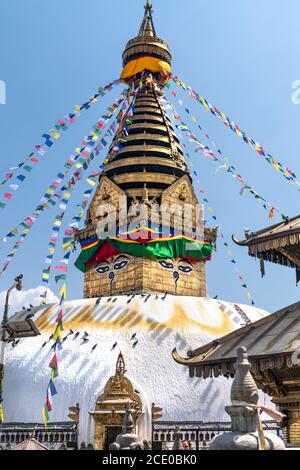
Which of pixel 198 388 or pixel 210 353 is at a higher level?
pixel 198 388

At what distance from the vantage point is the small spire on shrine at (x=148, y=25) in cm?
3194

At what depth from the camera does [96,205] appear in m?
27.9

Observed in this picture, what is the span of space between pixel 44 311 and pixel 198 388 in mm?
7542

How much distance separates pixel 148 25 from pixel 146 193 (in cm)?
1218

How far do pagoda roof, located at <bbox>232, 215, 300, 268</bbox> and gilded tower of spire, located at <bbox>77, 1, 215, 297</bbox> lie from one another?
14.7 meters

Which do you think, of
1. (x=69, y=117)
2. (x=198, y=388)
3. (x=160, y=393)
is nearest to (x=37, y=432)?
(x=160, y=393)

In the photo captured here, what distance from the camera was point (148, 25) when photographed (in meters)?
32.4

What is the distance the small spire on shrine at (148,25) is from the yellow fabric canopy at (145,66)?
8.61ft

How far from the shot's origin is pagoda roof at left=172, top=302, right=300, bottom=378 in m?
7.60

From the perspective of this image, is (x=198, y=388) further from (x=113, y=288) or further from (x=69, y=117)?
(x=69, y=117)

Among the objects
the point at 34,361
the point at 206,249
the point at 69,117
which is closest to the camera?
the point at 34,361

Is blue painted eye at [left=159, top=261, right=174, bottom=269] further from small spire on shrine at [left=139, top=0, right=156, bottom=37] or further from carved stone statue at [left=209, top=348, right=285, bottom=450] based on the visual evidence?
carved stone statue at [left=209, top=348, right=285, bottom=450]

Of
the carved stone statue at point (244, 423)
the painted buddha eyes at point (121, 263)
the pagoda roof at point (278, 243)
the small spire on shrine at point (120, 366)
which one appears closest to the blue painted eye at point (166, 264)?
the painted buddha eyes at point (121, 263)

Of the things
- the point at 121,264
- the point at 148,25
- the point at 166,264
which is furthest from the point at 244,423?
the point at 148,25
